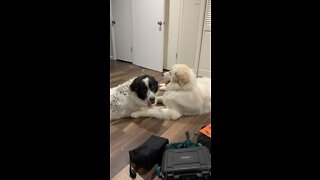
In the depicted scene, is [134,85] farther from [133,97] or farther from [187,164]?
[187,164]

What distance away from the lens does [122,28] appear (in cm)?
470

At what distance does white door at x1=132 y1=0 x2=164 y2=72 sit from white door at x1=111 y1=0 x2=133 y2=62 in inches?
8.6

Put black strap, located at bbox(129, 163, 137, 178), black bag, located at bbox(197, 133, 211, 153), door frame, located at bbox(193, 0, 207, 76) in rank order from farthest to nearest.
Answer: door frame, located at bbox(193, 0, 207, 76) → black bag, located at bbox(197, 133, 211, 153) → black strap, located at bbox(129, 163, 137, 178)

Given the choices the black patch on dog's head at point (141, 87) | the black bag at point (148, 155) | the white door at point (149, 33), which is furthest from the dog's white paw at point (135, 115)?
the white door at point (149, 33)

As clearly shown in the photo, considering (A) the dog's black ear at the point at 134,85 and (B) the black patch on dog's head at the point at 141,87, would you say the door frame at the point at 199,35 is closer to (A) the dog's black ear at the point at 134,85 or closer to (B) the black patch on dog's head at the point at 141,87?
(B) the black patch on dog's head at the point at 141,87

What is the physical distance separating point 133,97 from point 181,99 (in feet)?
1.92

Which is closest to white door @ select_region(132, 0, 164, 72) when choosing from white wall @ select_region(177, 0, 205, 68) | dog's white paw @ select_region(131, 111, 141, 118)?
white wall @ select_region(177, 0, 205, 68)

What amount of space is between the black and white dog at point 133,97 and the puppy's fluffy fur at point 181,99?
0.10m

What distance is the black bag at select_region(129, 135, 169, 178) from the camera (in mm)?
1591

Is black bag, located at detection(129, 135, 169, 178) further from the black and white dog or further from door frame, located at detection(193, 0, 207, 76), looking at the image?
door frame, located at detection(193, 0, 207, 76)

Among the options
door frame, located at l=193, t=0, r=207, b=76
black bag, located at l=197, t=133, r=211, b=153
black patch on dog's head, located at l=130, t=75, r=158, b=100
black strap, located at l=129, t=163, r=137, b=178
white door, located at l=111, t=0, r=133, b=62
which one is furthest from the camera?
white door, located at l=111, t=0, r=133, b=62
